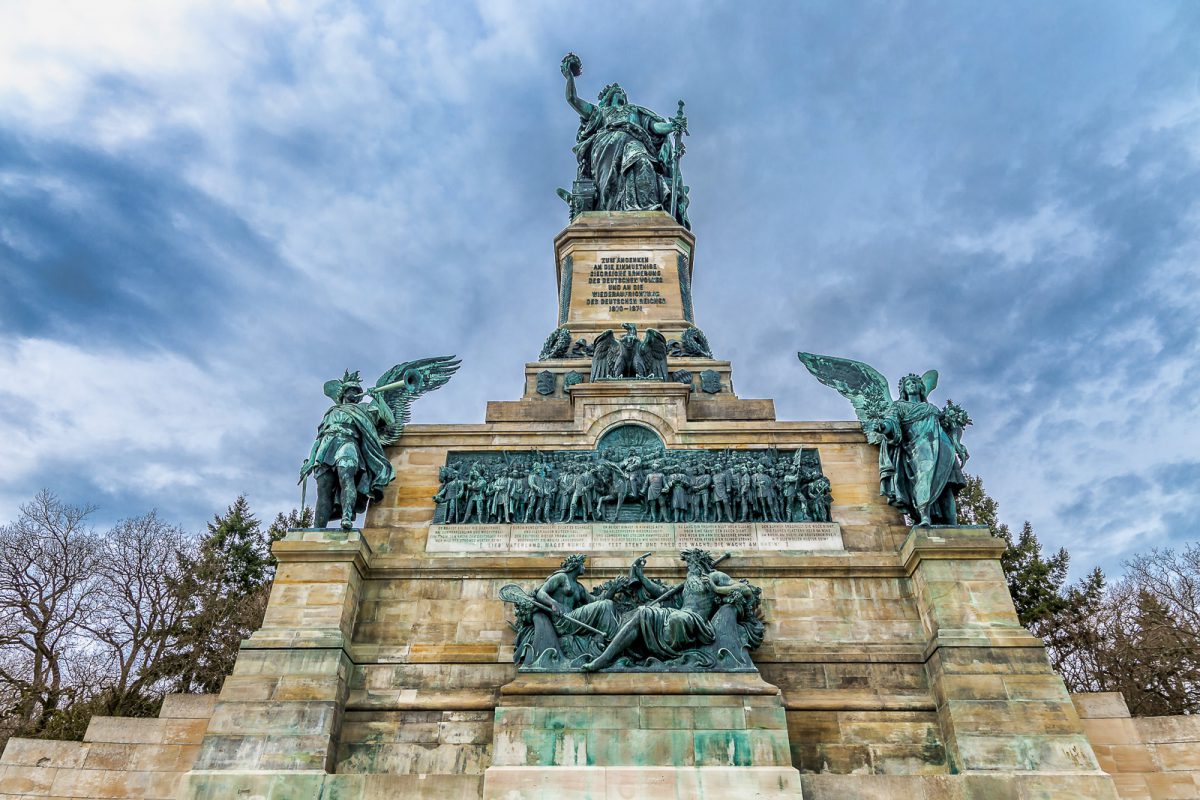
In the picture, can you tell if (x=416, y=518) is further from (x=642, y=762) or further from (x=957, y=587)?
(x=957, y=587)

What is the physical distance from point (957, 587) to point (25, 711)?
2230 cm

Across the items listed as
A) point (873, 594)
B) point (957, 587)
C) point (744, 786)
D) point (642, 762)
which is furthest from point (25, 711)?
point (957, 587)

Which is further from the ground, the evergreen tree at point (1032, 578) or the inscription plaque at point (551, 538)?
the evergreen tree at point (1032, 578)

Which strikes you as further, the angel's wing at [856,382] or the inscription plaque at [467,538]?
the angel's wing at [856,382]

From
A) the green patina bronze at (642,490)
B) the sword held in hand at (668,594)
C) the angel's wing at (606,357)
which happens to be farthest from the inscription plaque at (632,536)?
the angel's wing at (606,357)

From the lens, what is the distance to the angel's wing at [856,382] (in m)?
15.0

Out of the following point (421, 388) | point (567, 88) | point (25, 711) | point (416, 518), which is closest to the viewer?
point (416, 518)

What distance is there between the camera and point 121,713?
21.7m

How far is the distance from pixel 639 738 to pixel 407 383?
8.11m

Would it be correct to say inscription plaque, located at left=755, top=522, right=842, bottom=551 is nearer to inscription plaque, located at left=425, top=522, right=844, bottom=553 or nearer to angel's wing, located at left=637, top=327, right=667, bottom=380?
inscription plaque, located at left=425, top=522, right=844, bottom=553

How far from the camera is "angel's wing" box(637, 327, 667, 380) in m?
16.5

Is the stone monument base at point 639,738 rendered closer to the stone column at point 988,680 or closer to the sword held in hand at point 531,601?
the sword held in hand at point 531,601

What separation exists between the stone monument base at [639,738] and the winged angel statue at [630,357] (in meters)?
6.75

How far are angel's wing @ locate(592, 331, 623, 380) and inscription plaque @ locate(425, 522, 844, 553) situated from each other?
12.4ft
